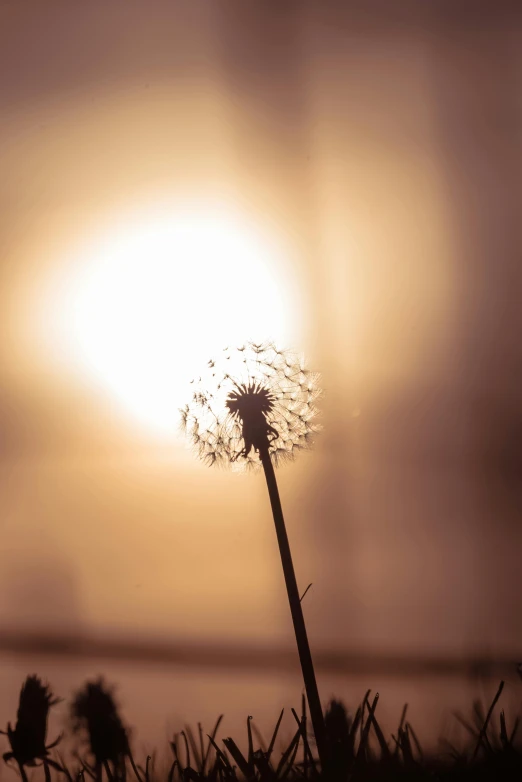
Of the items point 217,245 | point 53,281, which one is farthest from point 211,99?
point 53,281

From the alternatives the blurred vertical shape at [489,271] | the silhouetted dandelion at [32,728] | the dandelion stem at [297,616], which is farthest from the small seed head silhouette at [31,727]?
the blurred vertical shape at [489,271]

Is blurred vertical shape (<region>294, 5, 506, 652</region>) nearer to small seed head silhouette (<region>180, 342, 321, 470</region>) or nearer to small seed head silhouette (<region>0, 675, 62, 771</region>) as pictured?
small seed head silhouette (<region>180, 342, 321, 470</region>)

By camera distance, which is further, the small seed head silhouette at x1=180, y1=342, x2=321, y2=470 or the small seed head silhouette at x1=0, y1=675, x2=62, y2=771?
the small seed head silhouette at x1=0, y1=675, x2=62, y2=771

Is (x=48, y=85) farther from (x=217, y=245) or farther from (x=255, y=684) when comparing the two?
(x=255, y=684)

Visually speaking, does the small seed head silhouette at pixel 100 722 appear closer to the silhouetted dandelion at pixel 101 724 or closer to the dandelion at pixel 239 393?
the silhouetted dandelion at pixel 101 724

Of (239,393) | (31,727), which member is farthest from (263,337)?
(31,727)

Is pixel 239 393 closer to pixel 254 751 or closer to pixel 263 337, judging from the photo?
pixel 263 337

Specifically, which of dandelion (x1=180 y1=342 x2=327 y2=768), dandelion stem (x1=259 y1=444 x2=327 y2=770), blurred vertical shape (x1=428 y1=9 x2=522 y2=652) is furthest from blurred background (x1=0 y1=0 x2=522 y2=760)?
dandelion stem (x1=259 y1=444 x2=327 y2=770)
